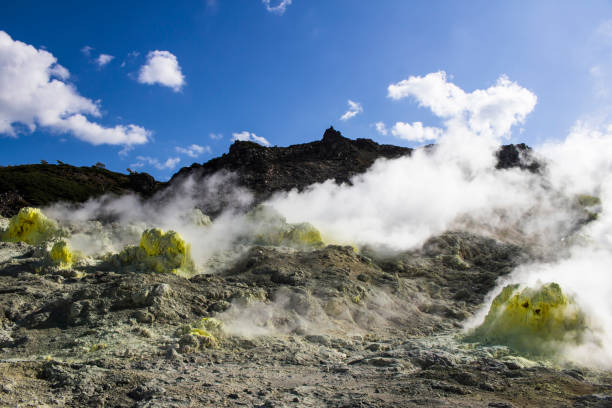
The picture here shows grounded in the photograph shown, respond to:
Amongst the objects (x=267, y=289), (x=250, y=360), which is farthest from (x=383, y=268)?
(x=250, y=360)

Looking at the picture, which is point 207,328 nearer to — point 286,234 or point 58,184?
point 286,234

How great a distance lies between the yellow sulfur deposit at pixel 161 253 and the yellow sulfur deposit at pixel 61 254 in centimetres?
97

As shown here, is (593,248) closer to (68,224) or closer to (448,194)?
(448,194)

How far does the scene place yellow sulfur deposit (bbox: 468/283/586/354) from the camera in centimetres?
584

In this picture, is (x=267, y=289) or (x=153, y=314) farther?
(x=267, y=289)

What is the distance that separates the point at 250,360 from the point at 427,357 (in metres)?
2.14

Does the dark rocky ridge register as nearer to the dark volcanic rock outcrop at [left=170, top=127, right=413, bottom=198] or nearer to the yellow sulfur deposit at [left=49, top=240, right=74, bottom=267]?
the dark volcanic rock outcrop at [left=170, top=127, right=413, bottom=198]

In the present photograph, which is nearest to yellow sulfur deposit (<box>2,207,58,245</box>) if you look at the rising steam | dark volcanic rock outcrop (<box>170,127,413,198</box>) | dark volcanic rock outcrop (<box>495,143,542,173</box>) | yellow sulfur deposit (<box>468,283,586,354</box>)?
the rising steam

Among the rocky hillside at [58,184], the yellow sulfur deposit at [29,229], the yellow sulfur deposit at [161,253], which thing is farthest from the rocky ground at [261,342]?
the rocky hillside at [58,184]

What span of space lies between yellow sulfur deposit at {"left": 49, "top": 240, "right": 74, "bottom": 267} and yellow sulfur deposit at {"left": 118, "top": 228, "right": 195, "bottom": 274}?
3.17 feet

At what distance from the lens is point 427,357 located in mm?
5270

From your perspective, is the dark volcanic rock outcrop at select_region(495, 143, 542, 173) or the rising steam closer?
the rising steam

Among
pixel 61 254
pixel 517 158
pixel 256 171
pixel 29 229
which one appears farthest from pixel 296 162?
pixel 61 254

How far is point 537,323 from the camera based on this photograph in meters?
6.08
